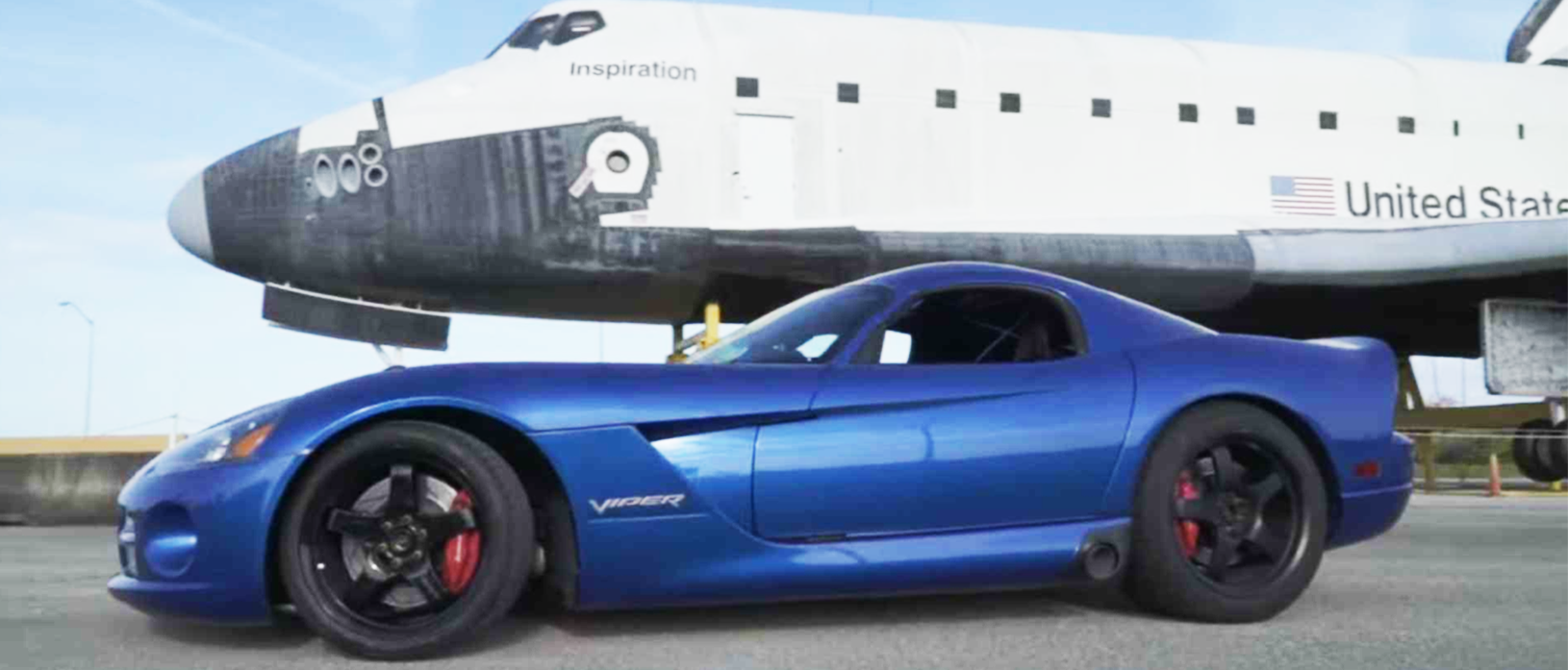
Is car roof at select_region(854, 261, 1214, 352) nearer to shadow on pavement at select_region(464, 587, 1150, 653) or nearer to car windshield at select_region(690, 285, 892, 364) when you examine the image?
car windshield at select_region(690, 285, 892, 364)

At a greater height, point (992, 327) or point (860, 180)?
point (860, 180)

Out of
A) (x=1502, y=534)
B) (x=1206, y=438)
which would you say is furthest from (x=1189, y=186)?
(x=1206, y=438)

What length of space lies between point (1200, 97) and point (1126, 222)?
5.73 feet

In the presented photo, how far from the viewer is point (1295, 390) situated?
4.23 m

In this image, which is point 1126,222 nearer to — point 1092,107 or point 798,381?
point 1092,107

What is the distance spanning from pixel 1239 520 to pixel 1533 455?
13.8 metres

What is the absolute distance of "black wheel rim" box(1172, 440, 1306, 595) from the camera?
4.10 meters

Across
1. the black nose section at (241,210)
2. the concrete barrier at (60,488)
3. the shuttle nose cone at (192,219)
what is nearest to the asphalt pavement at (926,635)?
the concrete barrier at (60,488)

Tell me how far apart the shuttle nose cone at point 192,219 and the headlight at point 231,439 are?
8.25m

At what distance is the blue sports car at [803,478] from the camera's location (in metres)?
3.45

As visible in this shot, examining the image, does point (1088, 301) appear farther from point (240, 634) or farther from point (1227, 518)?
point (240, 634)

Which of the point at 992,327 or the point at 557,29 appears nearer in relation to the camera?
the point at 992,327

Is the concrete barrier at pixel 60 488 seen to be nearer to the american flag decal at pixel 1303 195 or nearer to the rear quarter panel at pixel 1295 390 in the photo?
the rear quarter panel at pixel 1295 390

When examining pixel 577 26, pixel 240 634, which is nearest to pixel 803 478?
pixel 240 634
